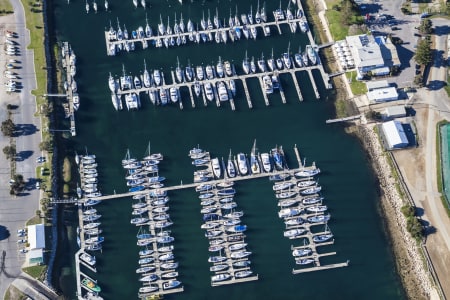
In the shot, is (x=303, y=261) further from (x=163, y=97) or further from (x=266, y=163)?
(x=163, y=97)

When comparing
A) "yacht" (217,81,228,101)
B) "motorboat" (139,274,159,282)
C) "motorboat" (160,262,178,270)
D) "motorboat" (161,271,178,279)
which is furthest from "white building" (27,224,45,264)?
"yacht" (217,81,228,101)

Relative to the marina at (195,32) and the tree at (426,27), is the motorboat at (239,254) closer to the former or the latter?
the marina at (195,32)

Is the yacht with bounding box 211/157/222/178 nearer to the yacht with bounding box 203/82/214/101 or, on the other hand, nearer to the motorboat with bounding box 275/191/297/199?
the motorboat with bounding box 275/191/297/199

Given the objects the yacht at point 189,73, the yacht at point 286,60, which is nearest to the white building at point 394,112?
the yacht at point 286,60

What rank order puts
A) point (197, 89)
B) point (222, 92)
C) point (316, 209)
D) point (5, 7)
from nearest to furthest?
point (316, 209)
point (222, 92)
point (197, 89)
point (5, 7)

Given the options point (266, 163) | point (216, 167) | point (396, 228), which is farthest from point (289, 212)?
point (396, 228)

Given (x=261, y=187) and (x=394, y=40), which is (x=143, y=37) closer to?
(x=261, y=187)
